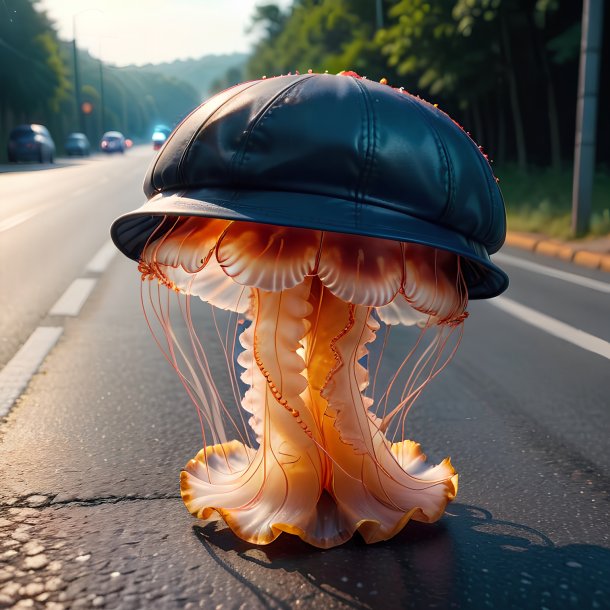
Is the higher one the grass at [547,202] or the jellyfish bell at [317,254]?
the jellyfish bell at [317,254]

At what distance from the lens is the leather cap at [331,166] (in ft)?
7.11

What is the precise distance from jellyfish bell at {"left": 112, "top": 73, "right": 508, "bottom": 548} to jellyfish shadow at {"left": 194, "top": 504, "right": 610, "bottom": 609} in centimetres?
6

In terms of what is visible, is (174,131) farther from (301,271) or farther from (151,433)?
(151,433)

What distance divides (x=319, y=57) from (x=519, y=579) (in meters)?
47.4

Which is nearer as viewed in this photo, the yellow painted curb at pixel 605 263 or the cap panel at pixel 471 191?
the cap panel at pixel 471 191

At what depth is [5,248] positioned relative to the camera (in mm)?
11711

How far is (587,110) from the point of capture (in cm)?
1189

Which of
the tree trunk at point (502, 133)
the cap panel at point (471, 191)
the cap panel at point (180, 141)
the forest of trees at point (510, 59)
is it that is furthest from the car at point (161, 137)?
the tree trunk at point (502, 133)

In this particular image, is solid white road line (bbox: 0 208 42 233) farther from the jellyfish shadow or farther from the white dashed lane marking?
the jellyfish shadow

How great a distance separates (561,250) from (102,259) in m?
5.78

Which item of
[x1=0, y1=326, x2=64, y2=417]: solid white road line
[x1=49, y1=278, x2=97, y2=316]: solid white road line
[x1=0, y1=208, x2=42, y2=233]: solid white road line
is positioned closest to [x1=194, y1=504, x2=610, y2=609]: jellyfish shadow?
[x1=0, y1=326, x2=64, y2=417]: solid white road line

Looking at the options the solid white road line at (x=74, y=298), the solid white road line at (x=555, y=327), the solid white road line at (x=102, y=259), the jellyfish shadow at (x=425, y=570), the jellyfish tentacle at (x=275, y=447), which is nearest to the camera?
the jellyfish shadow at (x=425, y=570)

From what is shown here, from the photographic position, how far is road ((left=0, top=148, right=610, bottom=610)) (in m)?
2.41

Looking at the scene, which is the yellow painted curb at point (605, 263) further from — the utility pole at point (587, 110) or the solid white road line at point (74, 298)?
the solid white road line at point (74, 298)
